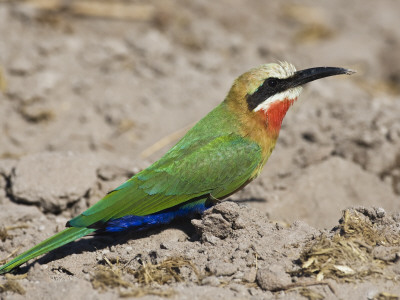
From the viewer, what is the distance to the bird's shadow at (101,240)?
3.76 m

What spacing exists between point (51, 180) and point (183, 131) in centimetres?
181

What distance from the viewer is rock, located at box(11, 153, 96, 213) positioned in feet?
14.3

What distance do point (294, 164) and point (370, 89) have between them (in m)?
2.40

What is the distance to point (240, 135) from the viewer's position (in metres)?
4.15

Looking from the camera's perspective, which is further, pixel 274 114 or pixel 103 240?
pixel 274 114

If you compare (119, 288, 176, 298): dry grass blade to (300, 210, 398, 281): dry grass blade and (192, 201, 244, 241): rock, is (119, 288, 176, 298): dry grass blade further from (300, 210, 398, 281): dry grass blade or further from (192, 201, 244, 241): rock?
(300, 210, 398, 281): dry grass blade

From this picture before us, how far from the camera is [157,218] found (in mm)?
3951

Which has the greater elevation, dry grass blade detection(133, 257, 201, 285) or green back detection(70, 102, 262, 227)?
green back detection(70, 102, 262, 227)

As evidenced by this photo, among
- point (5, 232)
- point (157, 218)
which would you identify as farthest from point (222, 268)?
point (5, 232)

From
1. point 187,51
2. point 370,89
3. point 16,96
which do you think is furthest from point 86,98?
point 370,89

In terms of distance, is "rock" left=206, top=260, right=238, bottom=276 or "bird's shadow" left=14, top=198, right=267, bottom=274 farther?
"bird's shadow" left=14, top=198, right=267, bottom=274

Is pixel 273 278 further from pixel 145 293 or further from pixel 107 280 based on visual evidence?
pixel 107 280

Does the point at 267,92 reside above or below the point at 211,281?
above

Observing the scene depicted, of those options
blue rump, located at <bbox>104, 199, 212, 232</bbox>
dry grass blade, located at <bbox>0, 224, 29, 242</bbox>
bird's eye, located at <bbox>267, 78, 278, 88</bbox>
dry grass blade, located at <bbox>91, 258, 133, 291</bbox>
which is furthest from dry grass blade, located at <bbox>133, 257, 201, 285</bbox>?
bird's eye, located at <bbox>267, 78, 278, 88</bbox>
